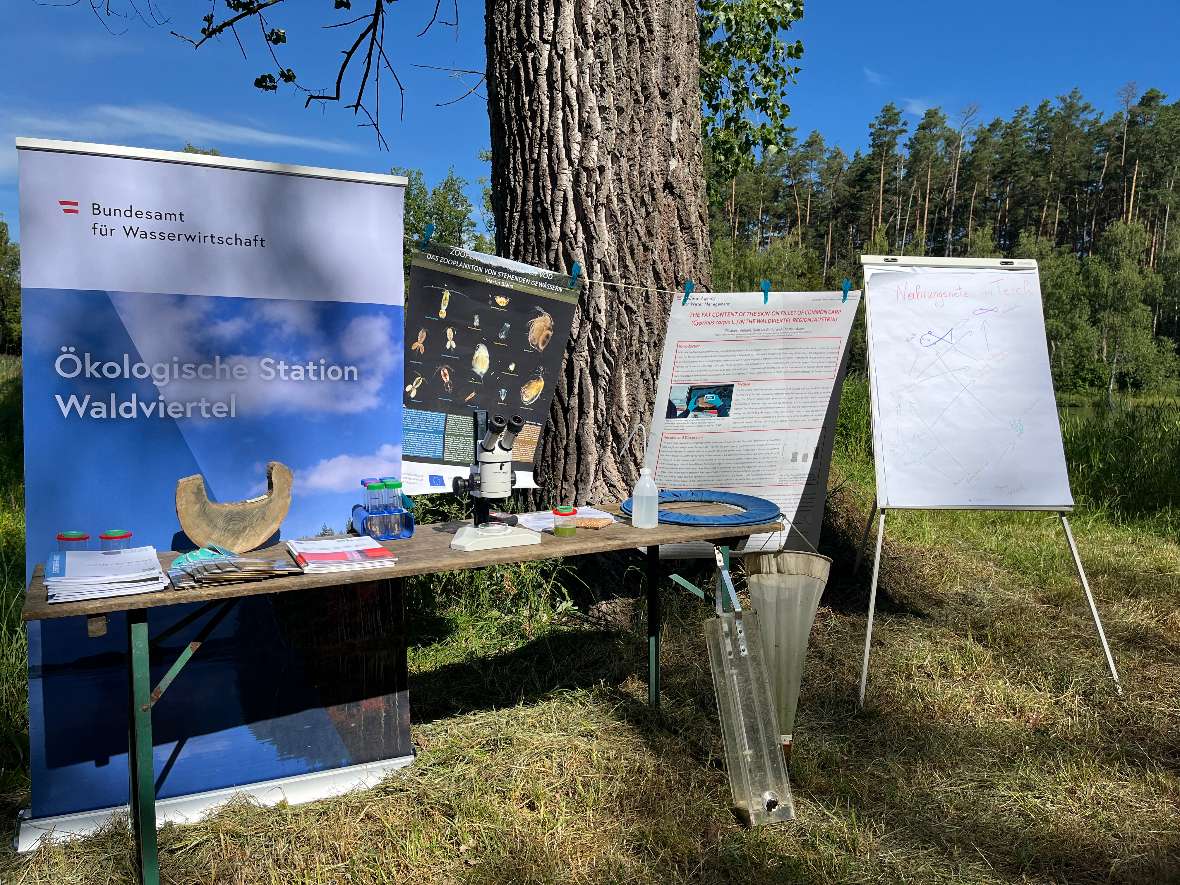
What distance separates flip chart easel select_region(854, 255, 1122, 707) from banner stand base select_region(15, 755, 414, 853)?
6.83ft

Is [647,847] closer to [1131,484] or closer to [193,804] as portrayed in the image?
[193,804]

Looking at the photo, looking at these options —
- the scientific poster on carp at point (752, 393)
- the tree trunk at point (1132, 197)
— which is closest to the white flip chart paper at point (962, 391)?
the scientific poster on carp at point (752, 393)

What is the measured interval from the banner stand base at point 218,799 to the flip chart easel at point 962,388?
208 centimetres

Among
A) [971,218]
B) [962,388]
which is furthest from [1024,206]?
[962,388]

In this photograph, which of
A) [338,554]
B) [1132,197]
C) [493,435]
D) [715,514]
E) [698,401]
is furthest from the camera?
[1132,197]

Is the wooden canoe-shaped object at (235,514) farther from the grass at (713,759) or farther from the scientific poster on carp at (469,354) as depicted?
the grass at (713,759)

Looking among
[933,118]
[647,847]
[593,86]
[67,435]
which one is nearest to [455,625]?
[647,847]

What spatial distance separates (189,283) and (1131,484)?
21.9ft

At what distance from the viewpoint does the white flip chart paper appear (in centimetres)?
321

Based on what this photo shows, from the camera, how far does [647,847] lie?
210 cm

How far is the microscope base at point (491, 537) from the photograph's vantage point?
217 centimetres

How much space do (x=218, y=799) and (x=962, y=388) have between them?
123 inches

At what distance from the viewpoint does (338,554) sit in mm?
2045

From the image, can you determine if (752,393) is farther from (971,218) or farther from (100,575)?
(971,218)
